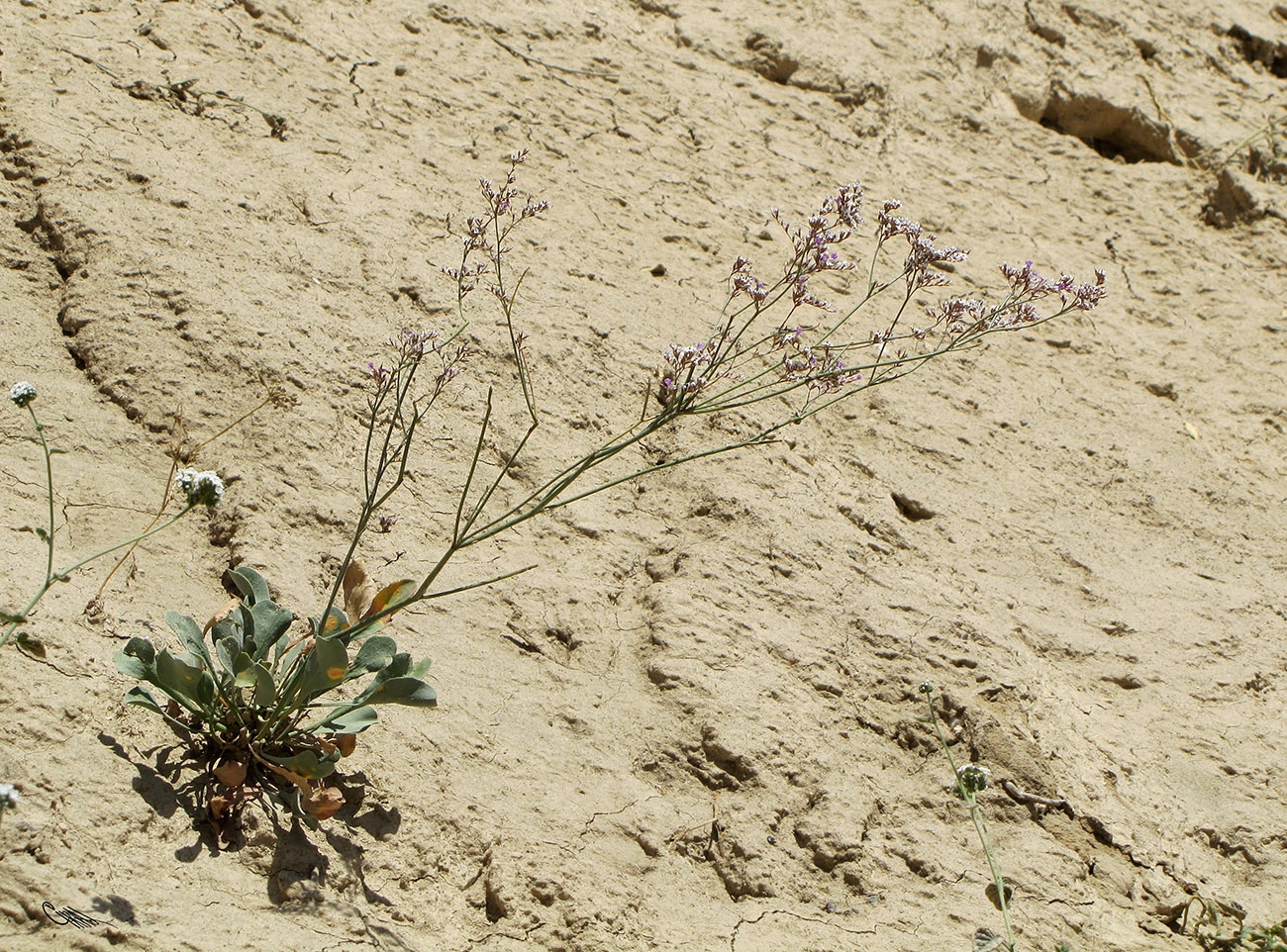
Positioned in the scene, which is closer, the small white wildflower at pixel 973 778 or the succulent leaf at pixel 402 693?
the succulent leaf at pixel 402 693

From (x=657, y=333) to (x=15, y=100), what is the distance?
79.6 inches

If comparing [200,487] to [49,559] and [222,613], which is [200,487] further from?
[222,613]

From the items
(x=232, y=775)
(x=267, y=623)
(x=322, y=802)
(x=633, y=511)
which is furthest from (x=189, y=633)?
(x=633, y=511)

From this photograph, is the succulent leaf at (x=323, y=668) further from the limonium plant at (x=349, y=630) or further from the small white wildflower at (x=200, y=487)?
the small white wildflower at (x=200, y=487)

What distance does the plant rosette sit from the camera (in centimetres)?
218

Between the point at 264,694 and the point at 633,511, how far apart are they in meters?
1.27

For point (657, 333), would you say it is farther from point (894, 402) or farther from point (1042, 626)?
point (1042, 626)

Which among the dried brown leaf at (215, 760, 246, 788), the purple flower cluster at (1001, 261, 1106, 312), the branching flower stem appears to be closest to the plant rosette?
the dried brown leaf at (215, 760, 246, 788)

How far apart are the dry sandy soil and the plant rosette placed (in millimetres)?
74

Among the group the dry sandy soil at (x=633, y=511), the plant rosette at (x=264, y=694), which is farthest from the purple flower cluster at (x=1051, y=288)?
the plant rosette at (x=264, y=694)

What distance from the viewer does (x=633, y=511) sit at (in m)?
3.21

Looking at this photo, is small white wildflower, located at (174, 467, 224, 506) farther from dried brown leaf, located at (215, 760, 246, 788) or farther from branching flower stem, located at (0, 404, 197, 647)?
dried brown leaf, located at (215, 760, 246, 788)

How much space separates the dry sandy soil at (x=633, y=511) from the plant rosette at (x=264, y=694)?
0.07m

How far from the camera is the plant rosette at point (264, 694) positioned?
2180mm
